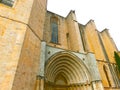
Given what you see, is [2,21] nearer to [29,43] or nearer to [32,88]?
[29,43]

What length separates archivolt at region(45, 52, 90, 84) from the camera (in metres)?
7.32

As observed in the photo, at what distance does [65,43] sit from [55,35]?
121 centimetres

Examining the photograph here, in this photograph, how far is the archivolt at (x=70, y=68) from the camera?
7.32m

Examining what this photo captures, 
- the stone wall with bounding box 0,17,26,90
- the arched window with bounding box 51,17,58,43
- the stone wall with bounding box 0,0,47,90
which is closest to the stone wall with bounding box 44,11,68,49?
the arched window with bounding box 51,17,58,43

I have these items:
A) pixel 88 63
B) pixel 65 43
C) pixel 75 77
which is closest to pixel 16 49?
pixel 75 77

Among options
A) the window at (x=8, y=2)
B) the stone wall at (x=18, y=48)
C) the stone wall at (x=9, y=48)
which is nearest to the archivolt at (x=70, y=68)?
the stone wall at (x=18, y=48)

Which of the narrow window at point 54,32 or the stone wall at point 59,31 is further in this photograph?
the narrow window at point 54,32

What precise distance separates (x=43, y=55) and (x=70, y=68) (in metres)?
2.62

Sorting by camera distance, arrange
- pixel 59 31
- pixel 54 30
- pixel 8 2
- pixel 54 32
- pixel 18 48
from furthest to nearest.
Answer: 1. pixel 59 31
2. pixel 54 30
3. pixel 54 32
4. pixel 8 2
5. pixel 18 48

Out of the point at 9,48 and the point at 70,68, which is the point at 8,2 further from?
the point at 70,68

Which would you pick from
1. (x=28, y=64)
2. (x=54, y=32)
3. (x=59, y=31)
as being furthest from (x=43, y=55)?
(x=59, y=31)

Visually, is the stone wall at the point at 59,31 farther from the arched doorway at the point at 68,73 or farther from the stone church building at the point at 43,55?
the arched doorway at the point at 68,73

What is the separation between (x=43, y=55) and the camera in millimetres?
6258

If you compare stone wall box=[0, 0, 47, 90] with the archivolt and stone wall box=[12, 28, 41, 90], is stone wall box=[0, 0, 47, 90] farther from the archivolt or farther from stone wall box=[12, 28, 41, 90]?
the archivolt
